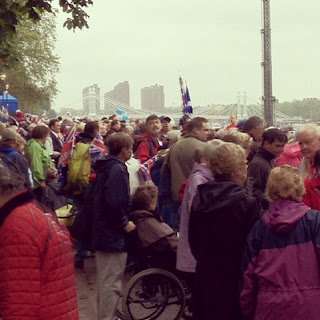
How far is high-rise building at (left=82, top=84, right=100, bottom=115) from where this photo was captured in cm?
12975

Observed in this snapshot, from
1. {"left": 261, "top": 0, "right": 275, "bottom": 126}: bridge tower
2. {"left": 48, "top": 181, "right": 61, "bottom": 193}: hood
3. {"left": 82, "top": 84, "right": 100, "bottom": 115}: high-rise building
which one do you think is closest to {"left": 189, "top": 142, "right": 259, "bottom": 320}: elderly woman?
{"left": 48, "top": 181, "right": 61, "bottom": 193}: hood

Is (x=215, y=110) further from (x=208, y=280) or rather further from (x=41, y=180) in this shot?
(x=208, y=280)

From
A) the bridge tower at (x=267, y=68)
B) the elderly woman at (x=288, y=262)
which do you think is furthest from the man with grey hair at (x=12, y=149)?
the bridge tower at (x=267, y=68)

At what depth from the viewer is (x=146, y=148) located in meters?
9.80

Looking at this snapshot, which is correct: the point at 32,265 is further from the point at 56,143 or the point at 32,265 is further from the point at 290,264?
the point at 56,143

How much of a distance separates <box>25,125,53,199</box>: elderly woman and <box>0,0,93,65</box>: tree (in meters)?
1.40

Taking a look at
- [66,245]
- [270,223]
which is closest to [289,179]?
[270,223]

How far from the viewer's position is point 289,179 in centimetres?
420

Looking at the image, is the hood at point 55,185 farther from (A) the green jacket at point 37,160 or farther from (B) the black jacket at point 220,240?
(B) the black jacket at point 220,240

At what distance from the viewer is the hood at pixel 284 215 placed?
13.2ft

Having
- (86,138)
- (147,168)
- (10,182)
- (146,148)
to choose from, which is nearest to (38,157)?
(146,148)

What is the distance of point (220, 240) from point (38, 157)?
6152 mm

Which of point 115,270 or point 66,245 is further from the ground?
point 66,245

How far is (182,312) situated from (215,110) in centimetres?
7634
